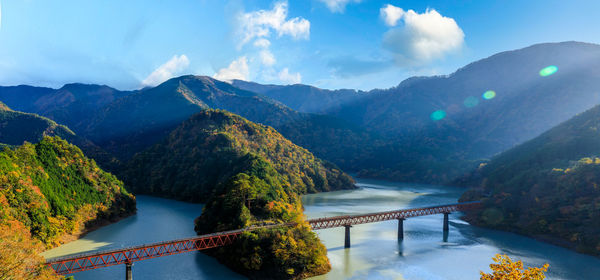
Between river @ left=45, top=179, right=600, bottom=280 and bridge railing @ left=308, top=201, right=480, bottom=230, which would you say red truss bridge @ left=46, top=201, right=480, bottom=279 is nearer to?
bridge railing @ left=308, top=201, right=480, bottom=230

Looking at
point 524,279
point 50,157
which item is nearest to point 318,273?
point 524,279

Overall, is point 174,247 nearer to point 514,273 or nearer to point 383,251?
point 383,251

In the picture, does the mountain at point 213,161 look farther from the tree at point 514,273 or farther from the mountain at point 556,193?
the tree at point 514,273

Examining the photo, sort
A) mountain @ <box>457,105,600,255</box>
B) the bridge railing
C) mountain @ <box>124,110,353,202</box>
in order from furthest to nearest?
mountain @ <box>124,110,353,202</box>
mountain @ <box>457,105,600,255</box>
the bridge railing

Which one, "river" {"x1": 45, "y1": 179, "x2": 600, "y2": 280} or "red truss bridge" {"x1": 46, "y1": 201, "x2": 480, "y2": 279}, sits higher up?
"red truss bridge" {"x1": 46, "y1": 201, "x2": 480, "y2": 279}

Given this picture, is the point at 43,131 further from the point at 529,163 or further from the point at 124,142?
the point at 529,163

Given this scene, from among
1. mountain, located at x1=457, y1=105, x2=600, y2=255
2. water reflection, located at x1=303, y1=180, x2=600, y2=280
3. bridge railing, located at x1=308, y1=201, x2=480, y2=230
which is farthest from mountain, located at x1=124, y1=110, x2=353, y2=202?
mountain, located at x1=457, y1=105, x2=600, y2=255

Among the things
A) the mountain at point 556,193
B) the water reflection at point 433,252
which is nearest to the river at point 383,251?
the water reflection at point 433,252
